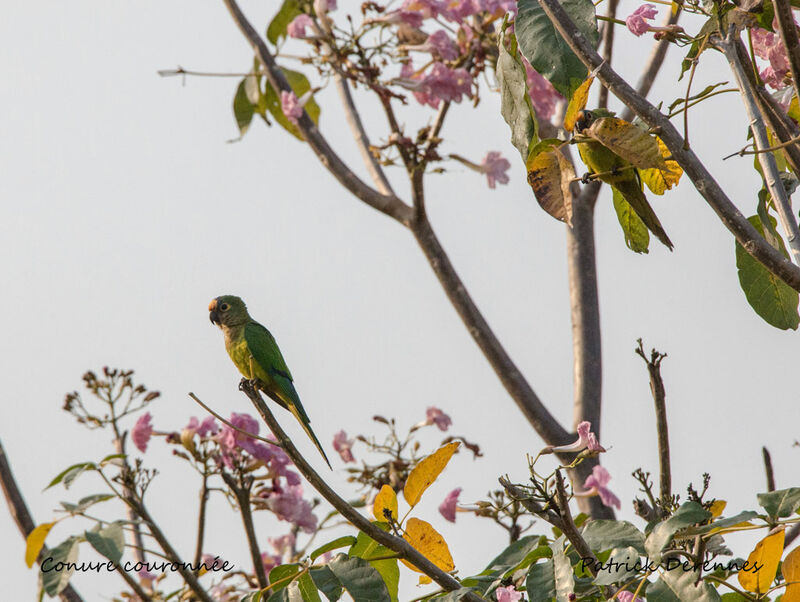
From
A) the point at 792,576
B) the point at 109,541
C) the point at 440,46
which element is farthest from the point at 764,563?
the point at 440,46

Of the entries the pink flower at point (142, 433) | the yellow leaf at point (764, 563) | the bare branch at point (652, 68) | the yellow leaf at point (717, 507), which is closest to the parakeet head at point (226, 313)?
the pink flower at point (142, 433)

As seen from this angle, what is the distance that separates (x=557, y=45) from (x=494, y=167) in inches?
104

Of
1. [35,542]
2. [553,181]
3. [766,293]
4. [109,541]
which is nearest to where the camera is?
[553,181]

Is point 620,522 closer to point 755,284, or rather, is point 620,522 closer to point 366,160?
point 755,284

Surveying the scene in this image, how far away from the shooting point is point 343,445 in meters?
3.99

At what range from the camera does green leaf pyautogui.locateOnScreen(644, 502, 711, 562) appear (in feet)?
4.84

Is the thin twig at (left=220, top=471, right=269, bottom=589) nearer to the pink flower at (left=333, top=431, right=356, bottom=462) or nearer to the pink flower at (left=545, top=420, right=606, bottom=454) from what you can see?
the pink flower at (left=333, top=431, right=356, bottom=462)

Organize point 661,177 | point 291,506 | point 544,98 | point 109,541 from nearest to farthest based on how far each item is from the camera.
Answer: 1. point 661,177
2. point 109,541
3. point 291,506
4. point 544,98

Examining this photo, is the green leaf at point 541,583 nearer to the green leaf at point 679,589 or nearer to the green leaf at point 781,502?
the green leaf at point 679,589

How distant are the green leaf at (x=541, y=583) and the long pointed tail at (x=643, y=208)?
2.24ft

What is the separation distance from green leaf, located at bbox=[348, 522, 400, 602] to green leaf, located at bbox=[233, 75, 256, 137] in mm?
2533

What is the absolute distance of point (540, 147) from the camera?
149cm

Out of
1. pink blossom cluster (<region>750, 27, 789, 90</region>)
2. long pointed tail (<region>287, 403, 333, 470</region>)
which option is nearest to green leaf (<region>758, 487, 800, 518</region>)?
pink blossom cluster (<region>750, 27, 789, 90</region>)

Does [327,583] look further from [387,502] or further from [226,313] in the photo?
[226,313]
